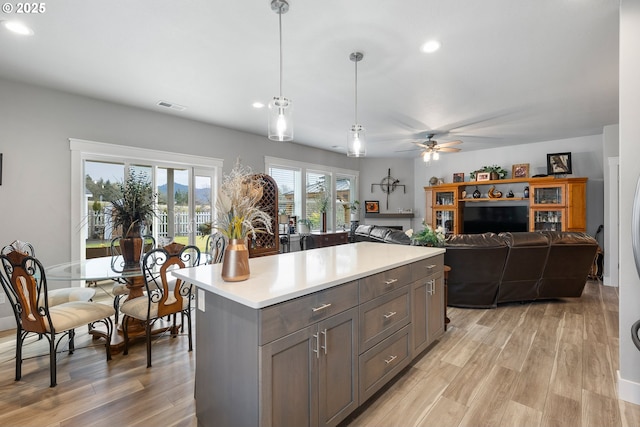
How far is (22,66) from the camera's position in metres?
2.91

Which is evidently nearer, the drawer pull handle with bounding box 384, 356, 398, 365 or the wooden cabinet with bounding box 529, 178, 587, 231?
the drawer pull handle with bounding box 384, 356, 398, 365

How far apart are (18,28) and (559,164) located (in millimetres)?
8083

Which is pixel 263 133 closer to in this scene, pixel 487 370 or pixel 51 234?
pixel 51 234

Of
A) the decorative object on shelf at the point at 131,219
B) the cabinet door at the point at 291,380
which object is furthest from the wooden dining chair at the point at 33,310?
the cabinet door at the point at 291,380

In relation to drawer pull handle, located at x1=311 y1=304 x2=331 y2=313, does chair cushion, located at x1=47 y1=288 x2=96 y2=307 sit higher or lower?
lower

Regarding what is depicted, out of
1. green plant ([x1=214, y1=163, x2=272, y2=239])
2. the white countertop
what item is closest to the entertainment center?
the white countertop

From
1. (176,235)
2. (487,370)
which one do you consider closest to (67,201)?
(176,235)

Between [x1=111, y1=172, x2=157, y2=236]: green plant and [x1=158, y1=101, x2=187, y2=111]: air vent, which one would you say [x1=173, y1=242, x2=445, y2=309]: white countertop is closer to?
[x1=111, y1=172, x2=157, y2=236]: green plant

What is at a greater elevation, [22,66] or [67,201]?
[22,66]

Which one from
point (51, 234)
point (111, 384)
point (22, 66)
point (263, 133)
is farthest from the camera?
point (263, 133)

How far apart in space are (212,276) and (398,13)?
2235mm

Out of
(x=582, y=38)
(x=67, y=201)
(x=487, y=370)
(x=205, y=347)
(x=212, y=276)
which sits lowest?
(x=487, y=370)

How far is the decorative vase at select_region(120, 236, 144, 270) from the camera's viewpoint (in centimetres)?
285

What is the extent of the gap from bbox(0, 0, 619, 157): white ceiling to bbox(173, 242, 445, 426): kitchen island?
1833mm
